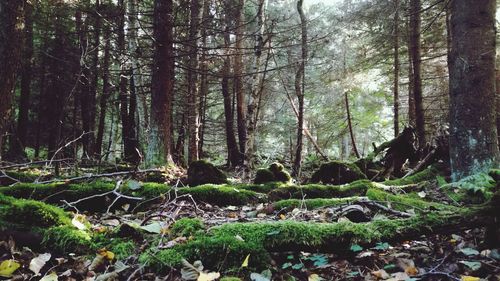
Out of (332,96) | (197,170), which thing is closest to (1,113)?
(197,170)

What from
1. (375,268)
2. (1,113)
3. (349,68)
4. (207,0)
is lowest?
(375,268)

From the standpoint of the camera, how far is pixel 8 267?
2.36m

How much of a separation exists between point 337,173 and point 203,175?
3.26 meters

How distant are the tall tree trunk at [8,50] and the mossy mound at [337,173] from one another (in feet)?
20.7

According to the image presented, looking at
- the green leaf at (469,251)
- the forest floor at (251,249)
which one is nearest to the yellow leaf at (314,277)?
the forest floor at (251,249)

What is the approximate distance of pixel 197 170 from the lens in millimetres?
6656

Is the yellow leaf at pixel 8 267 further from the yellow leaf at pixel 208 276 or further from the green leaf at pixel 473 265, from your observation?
the green leaf at pixel 473 265

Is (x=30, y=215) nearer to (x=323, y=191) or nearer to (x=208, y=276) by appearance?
(x=208, y=276)

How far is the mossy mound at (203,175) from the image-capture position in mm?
6505

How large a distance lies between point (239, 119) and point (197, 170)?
989 centimetres

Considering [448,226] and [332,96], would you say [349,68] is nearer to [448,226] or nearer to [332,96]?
[332,96]

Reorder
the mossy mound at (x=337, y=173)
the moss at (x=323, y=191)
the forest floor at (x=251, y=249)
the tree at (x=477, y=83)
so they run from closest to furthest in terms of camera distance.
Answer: the forest floor at (x=251, y=249) → the tree at (x=477, y=83) → the moss at (x=323, y=191) → the mossy mound at (x=337, y=173)

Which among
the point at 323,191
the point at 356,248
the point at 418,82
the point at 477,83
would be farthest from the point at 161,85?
the point at 418,82

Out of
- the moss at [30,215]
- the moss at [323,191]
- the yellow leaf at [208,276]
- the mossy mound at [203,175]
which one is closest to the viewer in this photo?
the yellow leaf at [208,276]
